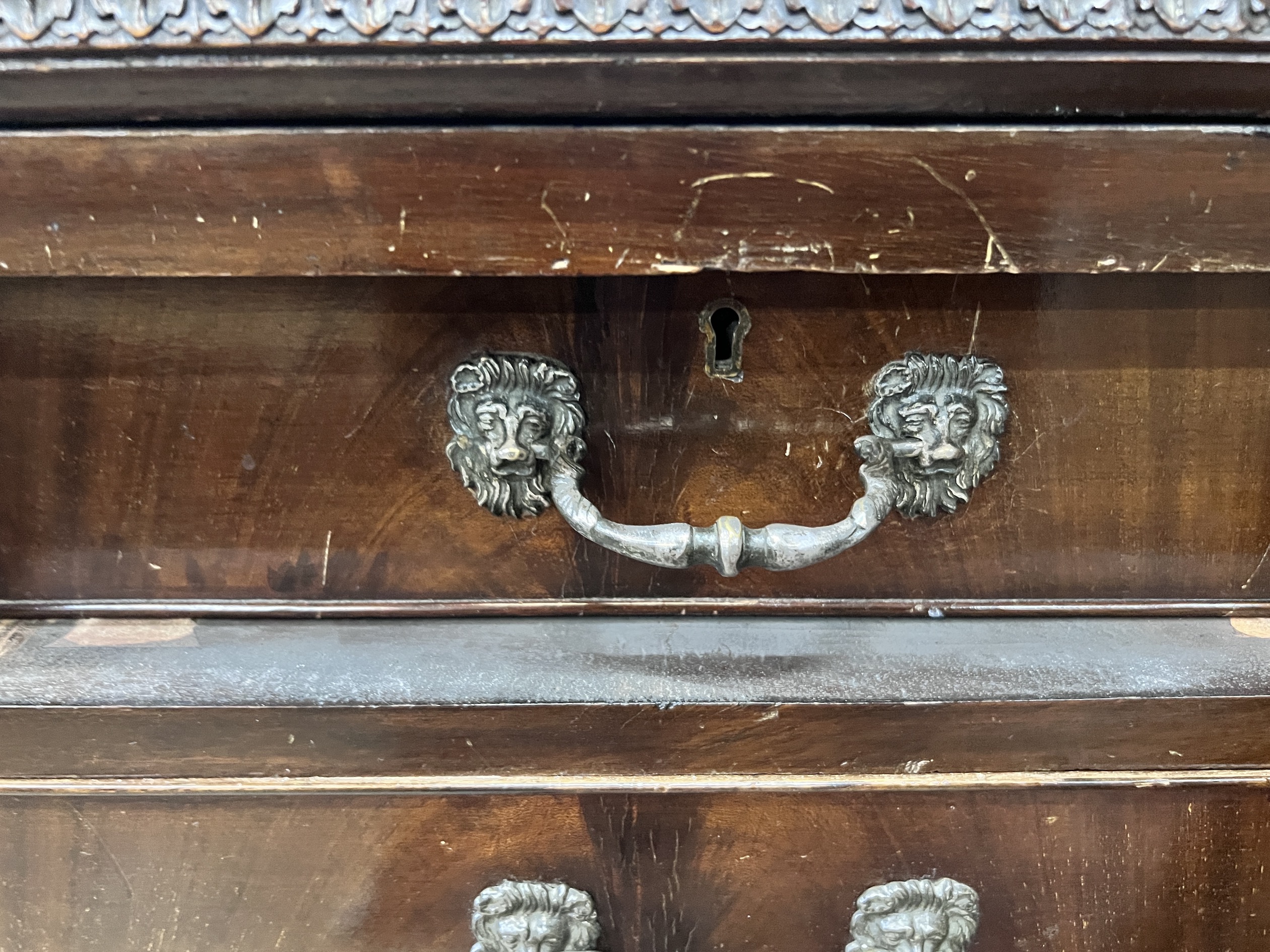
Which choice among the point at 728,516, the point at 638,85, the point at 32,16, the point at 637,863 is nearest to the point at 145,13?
the point at 32,16

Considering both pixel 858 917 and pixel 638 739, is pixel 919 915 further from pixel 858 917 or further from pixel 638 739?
pixel 638 739

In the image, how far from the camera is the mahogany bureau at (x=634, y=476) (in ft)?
0.92

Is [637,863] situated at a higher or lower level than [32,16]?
lower

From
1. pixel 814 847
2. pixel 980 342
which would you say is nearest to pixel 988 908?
pixel 814 847

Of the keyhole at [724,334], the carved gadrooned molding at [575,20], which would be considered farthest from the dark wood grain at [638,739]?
the carved gadrooned molding at [575,20]

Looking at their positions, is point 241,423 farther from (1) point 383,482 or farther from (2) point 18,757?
(2) point 18,757

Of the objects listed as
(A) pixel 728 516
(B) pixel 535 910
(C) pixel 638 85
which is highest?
(C) pixel 638 85

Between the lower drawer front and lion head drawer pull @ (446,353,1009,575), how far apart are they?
0.41 feet

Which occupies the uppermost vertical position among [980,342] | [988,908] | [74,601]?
[980,342]

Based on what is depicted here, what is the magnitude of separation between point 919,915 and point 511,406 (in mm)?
294

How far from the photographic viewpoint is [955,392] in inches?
13.8

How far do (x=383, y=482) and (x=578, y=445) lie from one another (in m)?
0.09

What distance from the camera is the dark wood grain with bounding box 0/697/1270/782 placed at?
356mm

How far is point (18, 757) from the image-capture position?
36 centimetres
